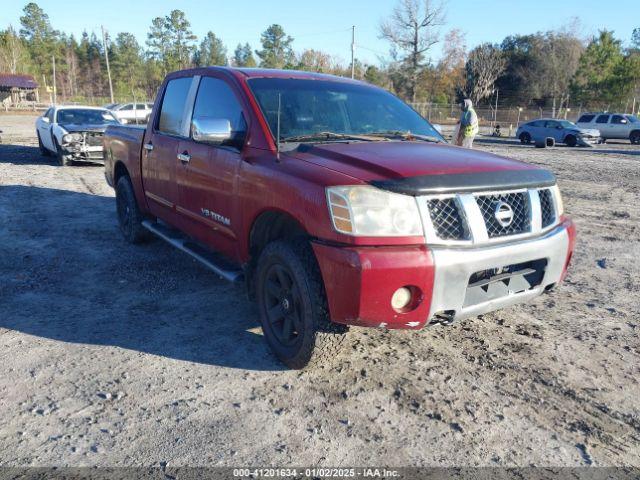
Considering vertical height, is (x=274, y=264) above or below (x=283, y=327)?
above

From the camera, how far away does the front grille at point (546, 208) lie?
3.33 meters

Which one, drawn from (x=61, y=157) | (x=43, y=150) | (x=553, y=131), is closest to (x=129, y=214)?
(x=61, y=157)

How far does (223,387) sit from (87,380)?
33.5 inches

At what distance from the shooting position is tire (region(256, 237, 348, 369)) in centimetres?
302

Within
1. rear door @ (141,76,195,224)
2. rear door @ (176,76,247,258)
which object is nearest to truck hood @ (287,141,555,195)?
rear door @ (176,76,247,258)

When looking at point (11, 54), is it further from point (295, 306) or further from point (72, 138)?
point (295, 306)

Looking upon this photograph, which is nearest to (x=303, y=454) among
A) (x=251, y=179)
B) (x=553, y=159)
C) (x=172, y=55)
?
(x=251, y=179)

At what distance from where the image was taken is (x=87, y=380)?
3.21 m

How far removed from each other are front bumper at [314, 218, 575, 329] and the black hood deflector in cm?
→ 32

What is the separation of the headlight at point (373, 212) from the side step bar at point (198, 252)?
51.6 inches

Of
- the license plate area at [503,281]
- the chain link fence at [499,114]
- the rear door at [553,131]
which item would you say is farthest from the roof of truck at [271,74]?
the chain link fence at [499,114]

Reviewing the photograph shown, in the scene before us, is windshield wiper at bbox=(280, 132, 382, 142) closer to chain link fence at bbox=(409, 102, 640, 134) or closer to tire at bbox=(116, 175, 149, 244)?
tire at bbox=(116, 175, 149, 244)

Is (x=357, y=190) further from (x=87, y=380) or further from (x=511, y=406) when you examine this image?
(x=87, y=380)

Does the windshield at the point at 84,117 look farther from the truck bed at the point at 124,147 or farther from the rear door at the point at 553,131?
the rear door at the point at 553,131
